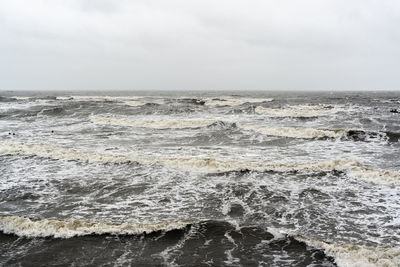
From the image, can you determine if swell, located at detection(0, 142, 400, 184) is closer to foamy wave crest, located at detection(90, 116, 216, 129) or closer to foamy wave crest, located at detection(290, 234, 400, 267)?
foamy wave crest, located at detection(290, 234, 400, 267)

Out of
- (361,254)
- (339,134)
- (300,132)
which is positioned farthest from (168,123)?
(361,254)

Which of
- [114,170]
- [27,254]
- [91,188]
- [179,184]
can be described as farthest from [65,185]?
[27,254]

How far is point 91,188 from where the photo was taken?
936cm

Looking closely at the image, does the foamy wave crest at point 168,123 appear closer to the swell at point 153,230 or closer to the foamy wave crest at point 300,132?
the foamy wave crest at point 300,132

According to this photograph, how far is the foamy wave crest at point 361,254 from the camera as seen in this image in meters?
5.03

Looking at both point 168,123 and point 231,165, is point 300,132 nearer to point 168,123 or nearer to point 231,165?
point 231,165

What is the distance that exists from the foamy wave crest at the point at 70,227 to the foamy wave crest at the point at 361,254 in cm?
286

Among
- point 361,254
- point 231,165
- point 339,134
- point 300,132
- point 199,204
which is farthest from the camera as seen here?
point 300,132

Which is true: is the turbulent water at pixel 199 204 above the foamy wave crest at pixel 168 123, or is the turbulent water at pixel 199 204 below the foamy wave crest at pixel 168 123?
below

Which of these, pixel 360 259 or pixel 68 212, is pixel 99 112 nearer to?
pixel 68 212

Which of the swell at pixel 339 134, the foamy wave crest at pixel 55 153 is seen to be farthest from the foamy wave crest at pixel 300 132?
the foamy wave crest at pixel 55 153

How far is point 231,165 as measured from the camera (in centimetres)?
1156

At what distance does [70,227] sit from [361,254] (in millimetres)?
5544

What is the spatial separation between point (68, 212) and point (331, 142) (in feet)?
47.0
